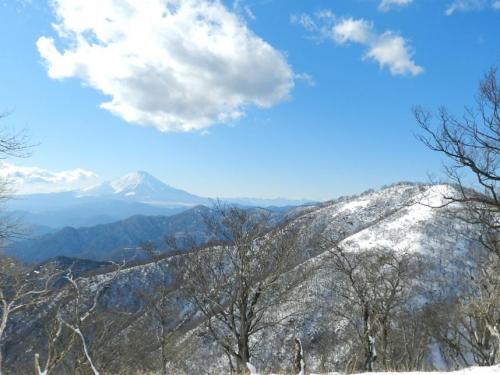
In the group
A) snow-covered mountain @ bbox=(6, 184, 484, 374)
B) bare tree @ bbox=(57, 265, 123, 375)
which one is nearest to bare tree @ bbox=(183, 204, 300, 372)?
snow-covered mountain @ bbox=(6, 184, 484, 374)

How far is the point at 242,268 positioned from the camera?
61.9ft

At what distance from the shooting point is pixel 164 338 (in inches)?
1200

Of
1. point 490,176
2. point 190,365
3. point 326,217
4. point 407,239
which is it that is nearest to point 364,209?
point 326,217

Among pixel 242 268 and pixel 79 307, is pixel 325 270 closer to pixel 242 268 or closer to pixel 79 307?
pixel 242 268

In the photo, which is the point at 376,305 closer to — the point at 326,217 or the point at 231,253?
the point at 231,253

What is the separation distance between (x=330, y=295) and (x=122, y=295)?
312ft

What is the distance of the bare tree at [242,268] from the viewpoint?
19.1 m

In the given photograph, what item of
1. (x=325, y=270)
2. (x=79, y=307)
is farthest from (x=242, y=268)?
(x=325, y=270)

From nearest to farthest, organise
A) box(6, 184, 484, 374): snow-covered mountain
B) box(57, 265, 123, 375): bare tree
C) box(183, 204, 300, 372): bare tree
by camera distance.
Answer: box(57, 265, 123, 375): bare tree, box(183, 204, 300, 372): bare tree, box(6, 184, 484, 374): snow-covered mountain

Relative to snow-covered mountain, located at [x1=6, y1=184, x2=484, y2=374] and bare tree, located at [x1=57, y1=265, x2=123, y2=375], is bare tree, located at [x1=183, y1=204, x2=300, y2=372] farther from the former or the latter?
bare tree, located at [x1=57, y1=265, x2=123, y2=375]

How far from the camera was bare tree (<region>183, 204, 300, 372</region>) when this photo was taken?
19.1 metres

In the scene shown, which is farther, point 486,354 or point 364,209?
point 364,209

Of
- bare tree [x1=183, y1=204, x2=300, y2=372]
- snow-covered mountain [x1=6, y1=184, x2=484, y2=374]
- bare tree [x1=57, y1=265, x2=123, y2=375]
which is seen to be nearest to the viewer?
bare tree [x1=57, y1=265, x2=123, y2=375]

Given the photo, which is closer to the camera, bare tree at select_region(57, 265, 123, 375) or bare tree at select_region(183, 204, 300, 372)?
bare tree at select_region(57, 265, 123, 375)
